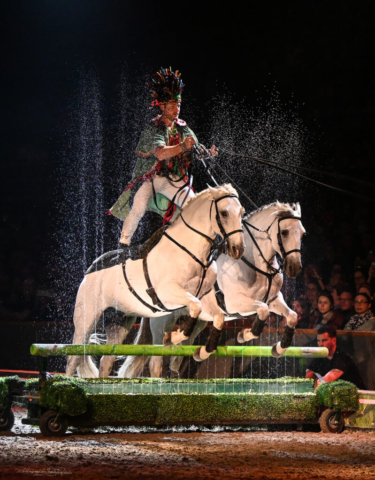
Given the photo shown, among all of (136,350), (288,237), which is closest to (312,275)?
(288,237)

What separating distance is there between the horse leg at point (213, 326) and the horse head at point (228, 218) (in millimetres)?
680

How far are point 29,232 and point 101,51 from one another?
3518 millimetres

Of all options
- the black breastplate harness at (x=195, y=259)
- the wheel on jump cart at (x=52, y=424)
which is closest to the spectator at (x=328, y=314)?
the black breastplate harness at (x=195, y=259)

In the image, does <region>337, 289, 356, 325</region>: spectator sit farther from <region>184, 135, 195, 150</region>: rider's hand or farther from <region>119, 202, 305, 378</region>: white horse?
<region>184, 135, 195, 150</region>: rider's hand

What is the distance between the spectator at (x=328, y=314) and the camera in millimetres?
8500

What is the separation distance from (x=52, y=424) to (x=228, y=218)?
7.91 feet

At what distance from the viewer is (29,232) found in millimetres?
12289

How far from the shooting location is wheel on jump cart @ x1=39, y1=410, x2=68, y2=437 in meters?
5.83

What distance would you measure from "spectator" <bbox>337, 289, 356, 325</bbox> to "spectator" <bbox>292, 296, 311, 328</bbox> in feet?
2.63

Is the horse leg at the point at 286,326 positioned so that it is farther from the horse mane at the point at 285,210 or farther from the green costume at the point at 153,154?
the green costume at the point at 153,154

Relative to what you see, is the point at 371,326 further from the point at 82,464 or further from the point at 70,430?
the point at 82,464

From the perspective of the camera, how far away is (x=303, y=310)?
9547mm

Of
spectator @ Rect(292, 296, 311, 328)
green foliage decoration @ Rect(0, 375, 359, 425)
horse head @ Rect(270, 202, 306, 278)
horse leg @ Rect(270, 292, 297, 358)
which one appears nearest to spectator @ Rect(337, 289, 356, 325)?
spectator @ Rect(292, 296, 311, 328)

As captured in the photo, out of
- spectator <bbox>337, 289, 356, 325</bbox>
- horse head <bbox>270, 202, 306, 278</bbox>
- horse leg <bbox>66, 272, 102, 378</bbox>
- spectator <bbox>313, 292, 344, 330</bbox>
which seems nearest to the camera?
horse head <bbox>270, 202, 306, 278</bbox>
